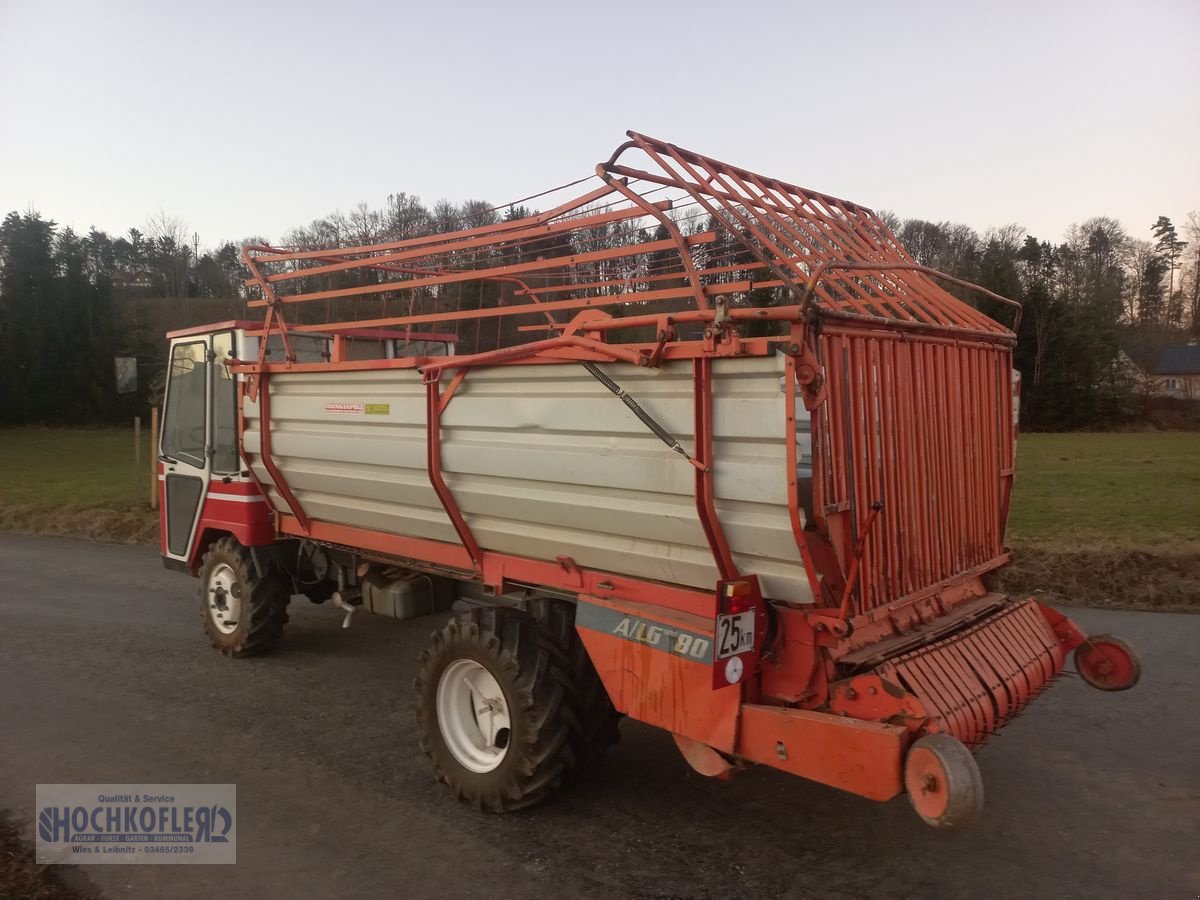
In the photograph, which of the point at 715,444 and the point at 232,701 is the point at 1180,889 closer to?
the point at 715,444

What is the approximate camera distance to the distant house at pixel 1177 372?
113 ft

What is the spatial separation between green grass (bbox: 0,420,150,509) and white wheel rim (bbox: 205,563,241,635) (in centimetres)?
887

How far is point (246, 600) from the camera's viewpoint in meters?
6.00

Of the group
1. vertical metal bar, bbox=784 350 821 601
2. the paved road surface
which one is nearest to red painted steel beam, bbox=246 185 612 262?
vertical metal bar, bbox=784 350 821 601

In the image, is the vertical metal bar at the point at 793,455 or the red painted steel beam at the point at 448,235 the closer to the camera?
the vertical metal bar at the point at 793,455

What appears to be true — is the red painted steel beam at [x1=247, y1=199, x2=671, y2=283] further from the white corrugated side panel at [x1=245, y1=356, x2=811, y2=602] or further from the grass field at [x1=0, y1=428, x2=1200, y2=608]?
the grass field at [x1=0, y1=428, x2=1200, y2=608]

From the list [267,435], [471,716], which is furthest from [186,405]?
[471,716]

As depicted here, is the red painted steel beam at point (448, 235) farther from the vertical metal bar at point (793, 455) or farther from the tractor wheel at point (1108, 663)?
the tractor wheel at point (1108, 663)

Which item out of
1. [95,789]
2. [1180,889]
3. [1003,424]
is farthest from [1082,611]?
[95,789]

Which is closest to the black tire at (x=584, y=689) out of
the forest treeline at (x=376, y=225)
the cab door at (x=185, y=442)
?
the cab door at (x=185, y=442)

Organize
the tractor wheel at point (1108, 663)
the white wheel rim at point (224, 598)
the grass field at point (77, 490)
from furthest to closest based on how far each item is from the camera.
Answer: the grass field at point (77, 490) < the white wheel rim at point (224, 598) < the tractor wheel at point (1108, 663)

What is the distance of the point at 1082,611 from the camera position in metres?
7.17

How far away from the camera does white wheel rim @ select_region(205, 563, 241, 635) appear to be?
6145mm

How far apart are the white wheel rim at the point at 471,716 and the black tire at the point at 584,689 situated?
399 mm
